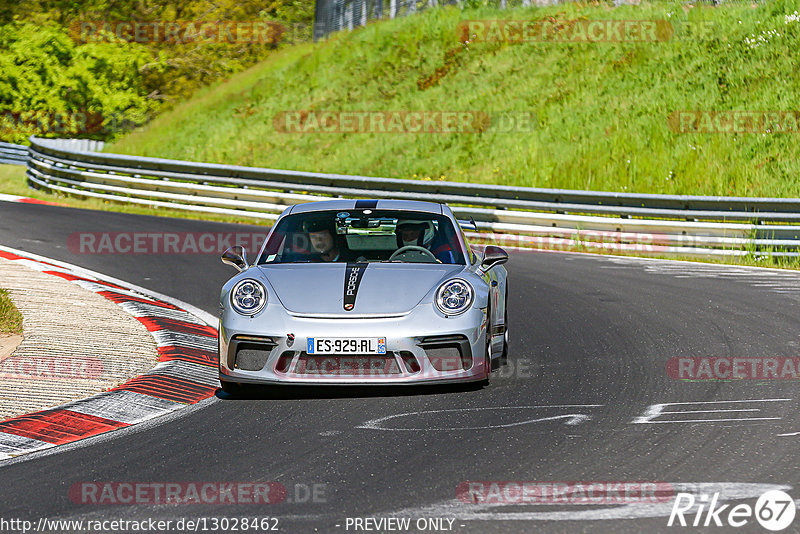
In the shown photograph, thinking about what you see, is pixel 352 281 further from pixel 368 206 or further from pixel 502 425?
pixel 502 425

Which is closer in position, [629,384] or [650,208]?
[629,384]

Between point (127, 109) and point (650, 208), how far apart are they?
3104 cm

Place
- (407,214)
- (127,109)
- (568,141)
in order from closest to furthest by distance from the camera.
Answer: (407,214), (568,141), (127,109)

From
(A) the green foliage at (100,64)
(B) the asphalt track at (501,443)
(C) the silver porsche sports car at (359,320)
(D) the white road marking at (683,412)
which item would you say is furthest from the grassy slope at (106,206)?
(D) the white road marking at (683,412)

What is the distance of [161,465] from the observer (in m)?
5.75

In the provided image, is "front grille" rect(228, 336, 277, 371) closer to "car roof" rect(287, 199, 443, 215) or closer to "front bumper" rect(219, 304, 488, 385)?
"front bumper" rect(219, 304, 488, 385)

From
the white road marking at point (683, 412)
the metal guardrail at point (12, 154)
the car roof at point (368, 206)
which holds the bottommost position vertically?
the white road marking at point (683, 412)

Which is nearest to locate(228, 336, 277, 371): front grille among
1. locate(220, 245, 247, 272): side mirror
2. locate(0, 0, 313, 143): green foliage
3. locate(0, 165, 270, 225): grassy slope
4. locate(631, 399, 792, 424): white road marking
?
locate(220, 245, 247, 272): side mirror

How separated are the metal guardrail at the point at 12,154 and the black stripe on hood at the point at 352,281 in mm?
34530

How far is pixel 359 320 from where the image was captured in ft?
23.6

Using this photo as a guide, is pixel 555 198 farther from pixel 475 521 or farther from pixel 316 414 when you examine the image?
pixel 475 521

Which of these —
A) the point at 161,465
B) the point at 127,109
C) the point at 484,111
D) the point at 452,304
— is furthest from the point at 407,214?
the point at 127,109

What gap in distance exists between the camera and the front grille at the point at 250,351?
23.8 ft

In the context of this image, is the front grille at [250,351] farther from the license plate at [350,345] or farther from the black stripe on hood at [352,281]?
the black stripe on hood at [352,281]
